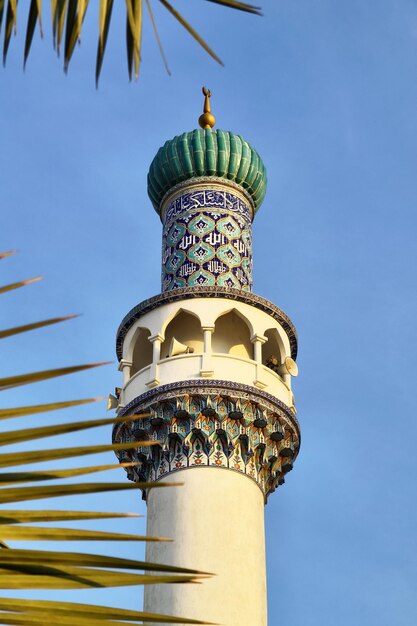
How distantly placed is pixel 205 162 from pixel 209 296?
2044mm

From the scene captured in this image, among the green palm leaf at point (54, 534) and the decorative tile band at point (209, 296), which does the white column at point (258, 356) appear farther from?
the green palm leaf at point (54, 534)

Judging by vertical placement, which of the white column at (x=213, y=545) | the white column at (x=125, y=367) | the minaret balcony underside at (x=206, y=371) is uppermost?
the white column at (x=125, y=367)

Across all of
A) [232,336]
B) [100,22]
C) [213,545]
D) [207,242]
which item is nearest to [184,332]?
[232,336]

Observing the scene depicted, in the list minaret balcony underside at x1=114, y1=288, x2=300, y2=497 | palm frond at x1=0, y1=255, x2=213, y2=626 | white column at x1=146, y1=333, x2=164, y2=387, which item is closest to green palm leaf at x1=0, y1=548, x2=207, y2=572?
palm frond at x1=0, y1=255, x2=213, y2=626

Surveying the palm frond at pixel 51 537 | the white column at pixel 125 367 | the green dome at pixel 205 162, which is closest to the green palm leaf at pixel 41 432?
the palm frond at pixel 51 537

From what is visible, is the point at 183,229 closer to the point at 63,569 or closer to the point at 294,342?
the point at 294,342

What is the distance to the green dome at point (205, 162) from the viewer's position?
13922mm

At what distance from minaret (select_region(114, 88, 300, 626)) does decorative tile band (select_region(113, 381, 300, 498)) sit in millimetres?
13

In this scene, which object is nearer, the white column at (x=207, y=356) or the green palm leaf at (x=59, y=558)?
the green palm leaf at (x=59, y=558)

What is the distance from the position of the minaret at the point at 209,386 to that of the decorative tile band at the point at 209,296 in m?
0.01

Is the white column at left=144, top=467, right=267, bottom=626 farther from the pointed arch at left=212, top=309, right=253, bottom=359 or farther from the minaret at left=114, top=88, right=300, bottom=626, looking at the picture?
the pointed arch at left=212, top=309, right=253, bottom=359

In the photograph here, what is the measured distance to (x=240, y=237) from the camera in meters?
13.7

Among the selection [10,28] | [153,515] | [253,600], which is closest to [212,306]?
[153,515]

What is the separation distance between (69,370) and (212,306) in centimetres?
1066
